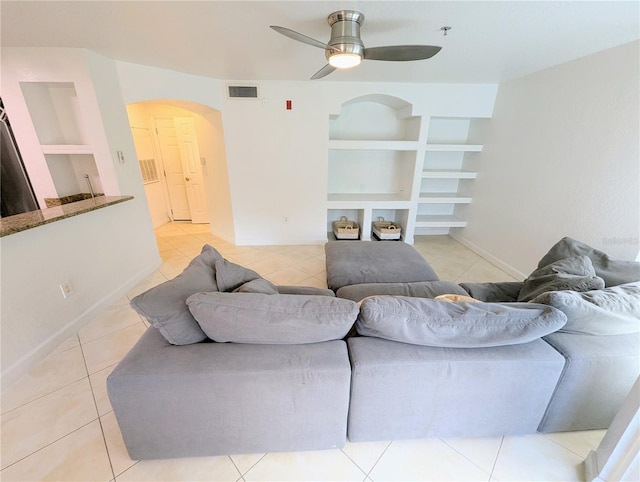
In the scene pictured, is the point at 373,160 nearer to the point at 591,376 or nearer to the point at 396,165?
the point at 396,165

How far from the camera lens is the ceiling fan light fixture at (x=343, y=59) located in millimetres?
1679

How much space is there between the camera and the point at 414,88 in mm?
3299

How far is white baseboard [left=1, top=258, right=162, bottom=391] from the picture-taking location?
1.63m

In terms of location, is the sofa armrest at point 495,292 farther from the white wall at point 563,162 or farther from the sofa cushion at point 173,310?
the sofa cushion at point 173,310

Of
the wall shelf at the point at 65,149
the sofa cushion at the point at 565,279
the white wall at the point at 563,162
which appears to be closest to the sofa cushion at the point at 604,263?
the sofa cushion at the point at 565,279

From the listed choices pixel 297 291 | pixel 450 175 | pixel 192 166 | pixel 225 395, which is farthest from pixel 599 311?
pixel 192 166

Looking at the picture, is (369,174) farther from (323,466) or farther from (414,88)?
(323,466)

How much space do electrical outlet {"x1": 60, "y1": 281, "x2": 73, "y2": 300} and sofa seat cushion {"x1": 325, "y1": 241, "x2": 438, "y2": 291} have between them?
1.99 metres

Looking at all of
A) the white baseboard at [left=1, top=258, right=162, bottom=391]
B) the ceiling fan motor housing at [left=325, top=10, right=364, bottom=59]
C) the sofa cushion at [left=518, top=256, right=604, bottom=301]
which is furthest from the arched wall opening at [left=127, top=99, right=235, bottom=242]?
the sofa cushion at [left=518, top=256, right=604, bottom=301]

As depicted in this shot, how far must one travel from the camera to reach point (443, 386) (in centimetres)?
111

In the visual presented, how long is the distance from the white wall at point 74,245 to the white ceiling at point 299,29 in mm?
214

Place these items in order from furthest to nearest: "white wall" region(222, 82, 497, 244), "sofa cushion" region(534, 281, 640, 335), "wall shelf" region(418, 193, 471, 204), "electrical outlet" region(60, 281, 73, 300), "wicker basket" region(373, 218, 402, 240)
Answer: "wicker basket" region(373, 218, 402, 240), "wall shelf" region(418, 193, 471, 204), "white wall" region(222, 82, 497, 244), "electrical outlet" region(60, 281, 73, 300), "sofa cushion" region(534, 281, 640, 335)

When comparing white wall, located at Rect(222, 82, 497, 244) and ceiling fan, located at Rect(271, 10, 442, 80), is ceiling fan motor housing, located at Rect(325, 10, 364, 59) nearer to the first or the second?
ceiling fan, located at Rect(271, 10, 442, 80)

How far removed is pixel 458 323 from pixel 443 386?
0.97ft
